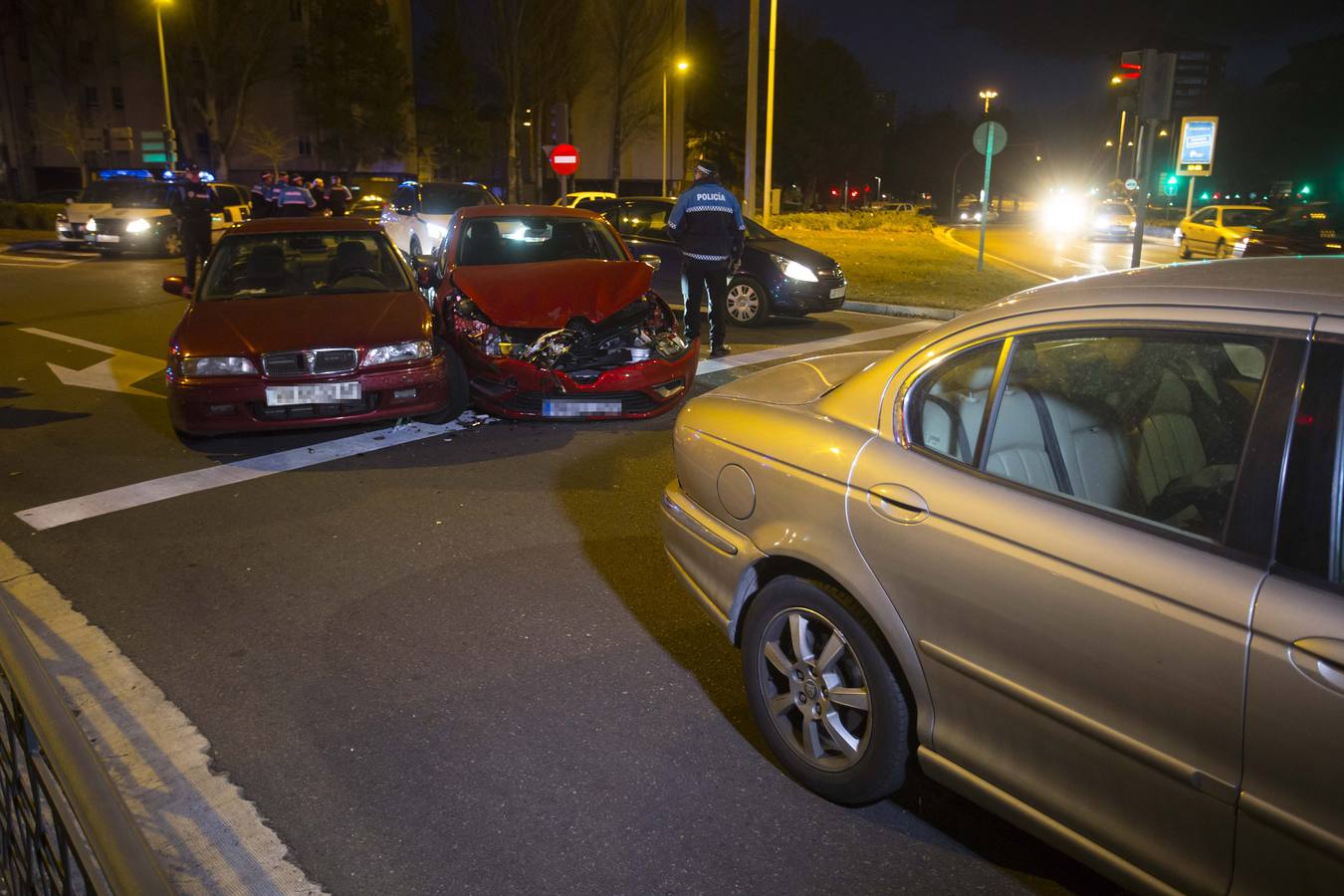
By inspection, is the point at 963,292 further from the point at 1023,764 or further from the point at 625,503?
the point at 1023,764

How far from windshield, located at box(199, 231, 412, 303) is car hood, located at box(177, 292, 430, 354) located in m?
0.25

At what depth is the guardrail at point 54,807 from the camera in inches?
61.2

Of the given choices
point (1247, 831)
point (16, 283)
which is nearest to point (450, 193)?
point (16, 283)

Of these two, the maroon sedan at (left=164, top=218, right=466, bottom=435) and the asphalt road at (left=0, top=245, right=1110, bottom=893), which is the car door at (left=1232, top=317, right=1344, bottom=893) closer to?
the asphalt road at (left=0, top=245, right=1110, bottom=893)

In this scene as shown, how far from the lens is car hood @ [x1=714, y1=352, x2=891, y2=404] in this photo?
3570 mm

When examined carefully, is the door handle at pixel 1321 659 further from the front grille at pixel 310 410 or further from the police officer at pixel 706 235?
the police officer at pixel 706 235

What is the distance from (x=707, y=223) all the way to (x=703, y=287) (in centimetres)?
74

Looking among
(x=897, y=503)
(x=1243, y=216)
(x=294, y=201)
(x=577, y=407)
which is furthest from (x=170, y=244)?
(x=1243, y=216)

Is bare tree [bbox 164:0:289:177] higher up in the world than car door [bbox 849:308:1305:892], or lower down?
higher up

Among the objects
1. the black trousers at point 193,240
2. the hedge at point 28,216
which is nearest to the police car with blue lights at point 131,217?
the hedge at point 28,216

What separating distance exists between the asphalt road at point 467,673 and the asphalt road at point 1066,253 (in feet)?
48.7

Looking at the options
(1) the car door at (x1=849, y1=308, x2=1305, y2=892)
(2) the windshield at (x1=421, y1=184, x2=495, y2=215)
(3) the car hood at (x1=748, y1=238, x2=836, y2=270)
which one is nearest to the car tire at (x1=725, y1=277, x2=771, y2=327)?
(3) the car hood at (x1=748, y1=238, x2=836, y2=270)

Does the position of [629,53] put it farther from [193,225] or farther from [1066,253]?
[193,225]

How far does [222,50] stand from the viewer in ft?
151
